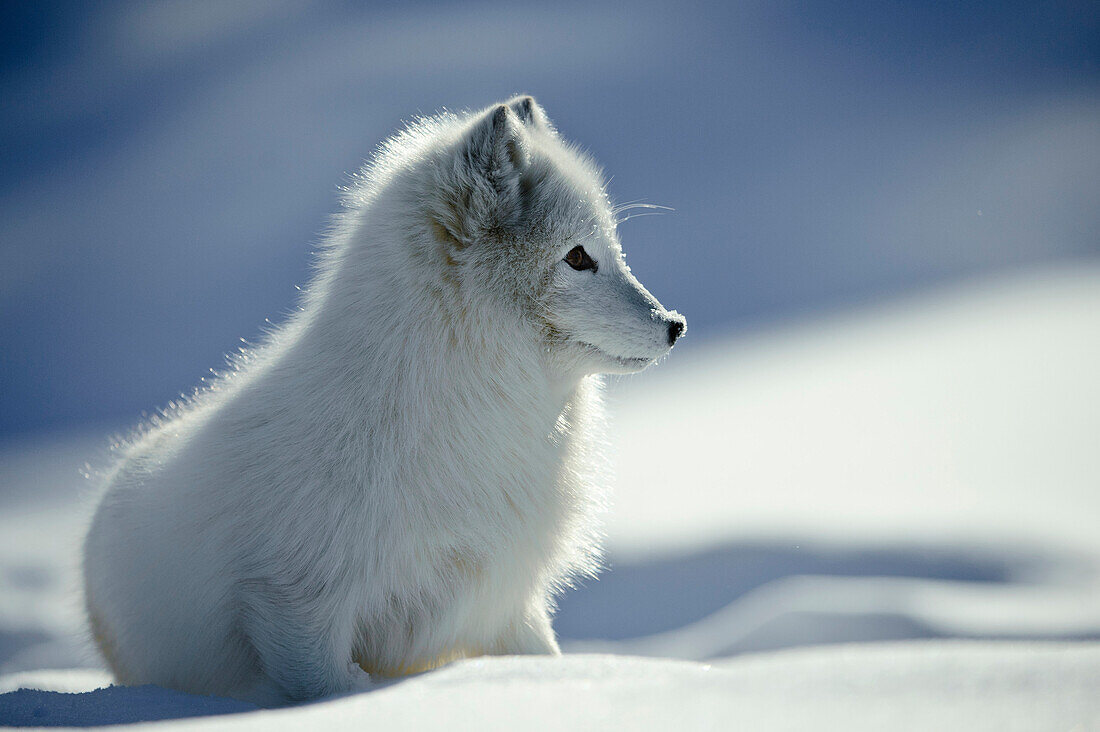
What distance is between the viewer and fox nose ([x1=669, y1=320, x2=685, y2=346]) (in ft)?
8.39

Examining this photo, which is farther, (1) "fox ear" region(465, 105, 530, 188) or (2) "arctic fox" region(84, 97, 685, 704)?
(1) "fox ear" region(465, 105, 530, 188)

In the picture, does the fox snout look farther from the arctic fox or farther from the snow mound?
the snow mound

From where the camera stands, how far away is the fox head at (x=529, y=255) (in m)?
2.41

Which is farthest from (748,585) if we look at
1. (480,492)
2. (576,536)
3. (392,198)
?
(392,198)

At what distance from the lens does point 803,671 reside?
154 centimetres

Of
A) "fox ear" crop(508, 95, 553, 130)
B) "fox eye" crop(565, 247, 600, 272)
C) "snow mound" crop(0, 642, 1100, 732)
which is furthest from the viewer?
"fox ear" crop(508, 95, 553, 130)

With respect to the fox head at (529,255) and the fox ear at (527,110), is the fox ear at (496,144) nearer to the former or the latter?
the fox head at (529,255)

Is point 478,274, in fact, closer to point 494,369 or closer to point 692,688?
point 494,369

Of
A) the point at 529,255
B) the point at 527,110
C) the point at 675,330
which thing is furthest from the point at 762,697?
the point at 527,110

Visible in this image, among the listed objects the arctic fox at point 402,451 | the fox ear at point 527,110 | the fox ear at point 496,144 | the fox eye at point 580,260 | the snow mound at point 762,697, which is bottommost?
the snow mound at point 762,697

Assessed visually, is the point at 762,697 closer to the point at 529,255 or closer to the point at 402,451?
the point at 402,451

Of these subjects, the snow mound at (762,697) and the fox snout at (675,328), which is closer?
the snow mound at (762,697)

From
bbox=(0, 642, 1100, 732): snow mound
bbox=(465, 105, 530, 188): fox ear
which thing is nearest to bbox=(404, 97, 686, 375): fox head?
bbox=(465, 105, 530, 188): fox ear

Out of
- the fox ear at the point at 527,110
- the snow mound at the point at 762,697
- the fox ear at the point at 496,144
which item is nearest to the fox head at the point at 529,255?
the fox ear at the point at 496,144
